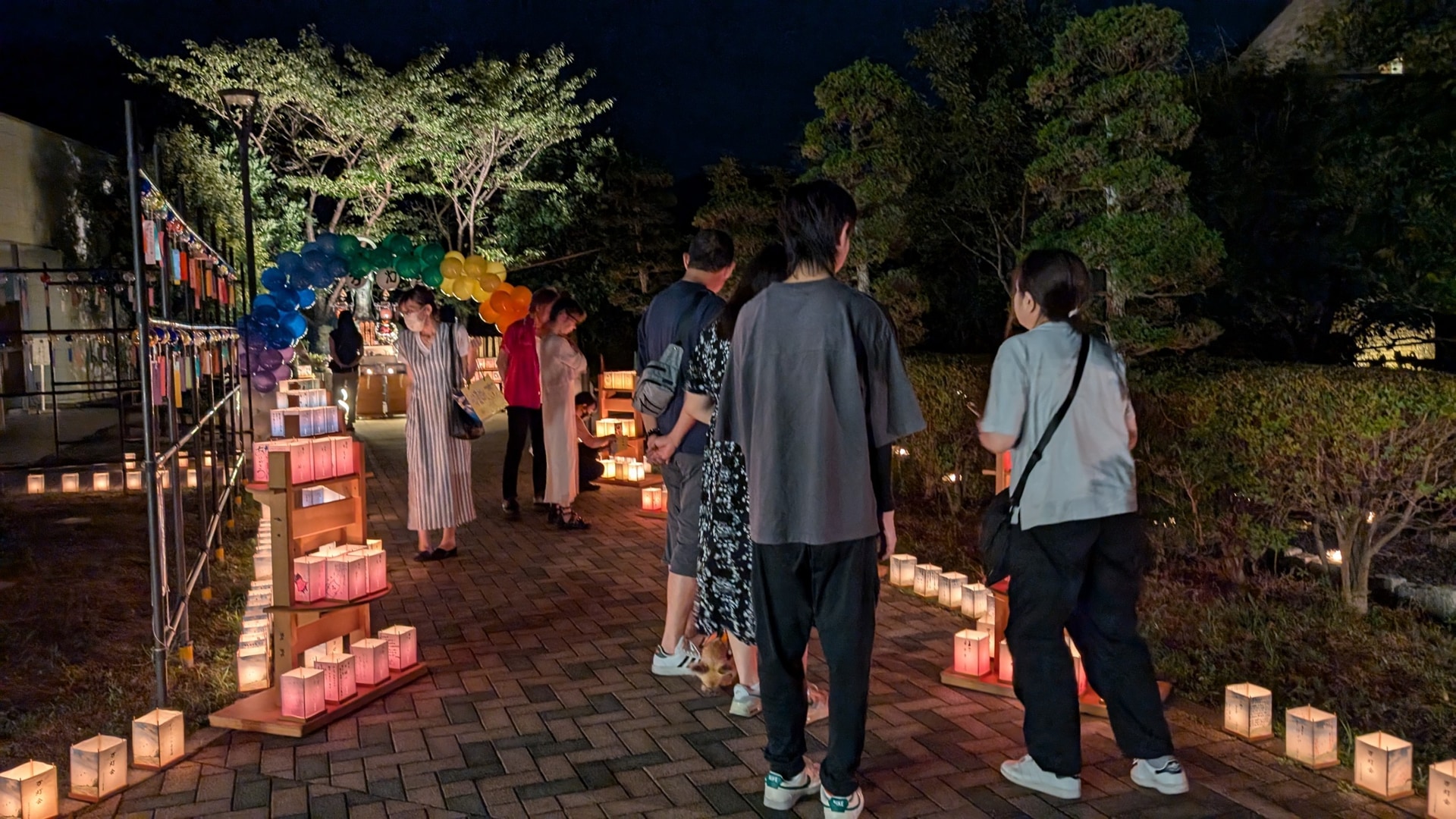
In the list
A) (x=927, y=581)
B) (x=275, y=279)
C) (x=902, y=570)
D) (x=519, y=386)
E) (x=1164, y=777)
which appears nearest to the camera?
(x=1164, y=777)

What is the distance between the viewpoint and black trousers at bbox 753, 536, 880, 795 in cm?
320

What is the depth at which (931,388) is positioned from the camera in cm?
845

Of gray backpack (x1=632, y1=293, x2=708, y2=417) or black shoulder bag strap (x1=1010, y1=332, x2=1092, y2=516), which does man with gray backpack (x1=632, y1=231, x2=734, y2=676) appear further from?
black shoulder bag strap (x1=1010, y1=332, x2=1092, y2=516)

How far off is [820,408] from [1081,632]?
1218 millimetres

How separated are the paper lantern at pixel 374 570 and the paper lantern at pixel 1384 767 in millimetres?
3655

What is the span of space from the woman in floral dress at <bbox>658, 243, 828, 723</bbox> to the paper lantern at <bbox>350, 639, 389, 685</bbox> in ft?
4.88

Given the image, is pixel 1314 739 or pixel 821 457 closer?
pixel 821 457

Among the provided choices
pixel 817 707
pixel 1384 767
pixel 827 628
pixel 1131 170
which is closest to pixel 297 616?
pixel 817 707

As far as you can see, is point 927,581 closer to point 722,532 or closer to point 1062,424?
point 722,532

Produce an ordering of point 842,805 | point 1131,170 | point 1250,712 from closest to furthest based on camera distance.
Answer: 1. point 842,805
2. point 1250,712
3. point 1131,170

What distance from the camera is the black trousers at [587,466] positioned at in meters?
9.86

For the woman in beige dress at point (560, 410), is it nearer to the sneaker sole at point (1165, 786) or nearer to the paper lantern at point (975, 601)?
the paper lantern at point (975, 601)

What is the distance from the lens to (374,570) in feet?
15.5

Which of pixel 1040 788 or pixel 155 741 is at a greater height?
pixel 155 741
